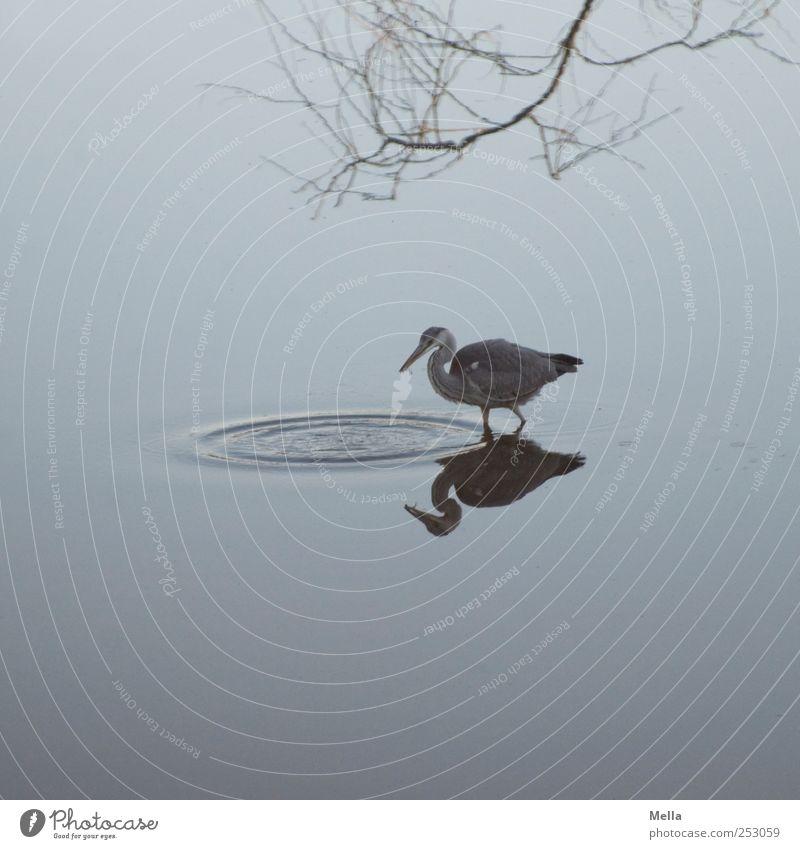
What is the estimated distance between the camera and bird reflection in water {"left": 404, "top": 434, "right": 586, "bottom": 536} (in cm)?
506

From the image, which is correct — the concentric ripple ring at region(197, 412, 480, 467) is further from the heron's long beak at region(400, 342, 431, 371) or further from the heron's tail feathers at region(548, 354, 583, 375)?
the heron's tail feathers at region(548, 354, 583, 375)

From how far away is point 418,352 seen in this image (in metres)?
6.13

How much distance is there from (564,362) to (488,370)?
38 cm

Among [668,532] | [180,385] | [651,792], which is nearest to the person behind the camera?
[651,792]

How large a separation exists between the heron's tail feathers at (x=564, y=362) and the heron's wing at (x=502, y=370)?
82mm

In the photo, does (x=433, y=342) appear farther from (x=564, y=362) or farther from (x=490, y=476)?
(x=490, y=476)

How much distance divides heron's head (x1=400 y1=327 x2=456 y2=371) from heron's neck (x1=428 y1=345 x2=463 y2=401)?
22 millimetres

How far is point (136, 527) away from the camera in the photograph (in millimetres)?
4805

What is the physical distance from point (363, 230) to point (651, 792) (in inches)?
156

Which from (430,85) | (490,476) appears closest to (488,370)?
(490,476)

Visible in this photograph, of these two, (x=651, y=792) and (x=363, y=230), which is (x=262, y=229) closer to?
(x=363, y=230)

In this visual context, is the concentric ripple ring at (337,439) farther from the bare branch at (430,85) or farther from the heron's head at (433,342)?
the bare branch at (430,85)

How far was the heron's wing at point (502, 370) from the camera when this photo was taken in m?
5.92

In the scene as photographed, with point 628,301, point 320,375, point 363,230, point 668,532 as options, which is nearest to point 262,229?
point 363,230
